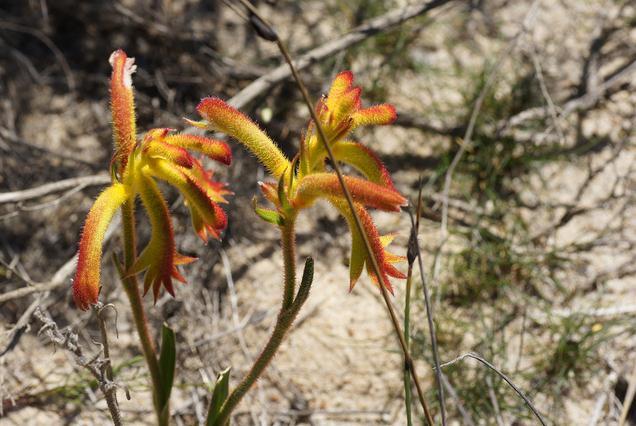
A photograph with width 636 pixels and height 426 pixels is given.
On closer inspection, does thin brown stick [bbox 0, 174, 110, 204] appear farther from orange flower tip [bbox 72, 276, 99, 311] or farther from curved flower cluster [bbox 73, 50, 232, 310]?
orange flower tip [bbox 72, 276, 99, 311]

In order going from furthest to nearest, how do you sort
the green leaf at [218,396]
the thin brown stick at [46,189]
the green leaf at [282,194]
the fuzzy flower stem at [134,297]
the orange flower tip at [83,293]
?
1. the thin brown stick at [46,189]
2. the green leaf at [218,396]
3. the fuzzy flower stem at [134,297]
4. the green leaf at [282,194]
5. the orange flower tip at [83,293]

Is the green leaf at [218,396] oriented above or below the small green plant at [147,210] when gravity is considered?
below

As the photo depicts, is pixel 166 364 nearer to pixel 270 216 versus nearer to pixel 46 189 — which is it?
pixel 270 216

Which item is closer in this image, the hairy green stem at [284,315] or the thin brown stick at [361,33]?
the hairy green stem at [284,315]

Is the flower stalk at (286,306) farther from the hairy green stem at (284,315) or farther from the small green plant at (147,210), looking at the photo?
the small green plant at (147,210)

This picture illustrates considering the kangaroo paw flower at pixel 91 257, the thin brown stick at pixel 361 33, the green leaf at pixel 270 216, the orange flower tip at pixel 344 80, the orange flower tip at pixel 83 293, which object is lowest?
the orange flower tip at pixel 83 293

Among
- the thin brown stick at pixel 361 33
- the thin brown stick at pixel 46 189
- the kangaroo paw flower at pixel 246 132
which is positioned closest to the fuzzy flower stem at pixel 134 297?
the kangaroo paw flower at pixel 246 132

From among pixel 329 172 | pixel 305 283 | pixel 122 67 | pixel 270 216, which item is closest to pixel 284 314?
pixel 305 283
